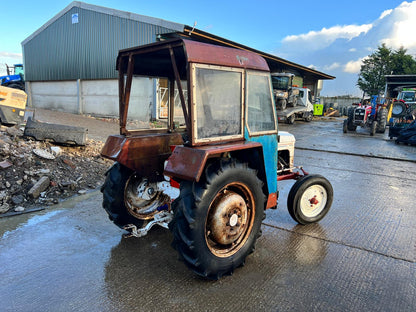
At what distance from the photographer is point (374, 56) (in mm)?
36969

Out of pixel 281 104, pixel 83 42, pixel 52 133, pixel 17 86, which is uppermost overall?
pixel 83 42

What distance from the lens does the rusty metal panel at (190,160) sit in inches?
97.2

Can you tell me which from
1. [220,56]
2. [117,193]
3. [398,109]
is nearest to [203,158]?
[220,56]

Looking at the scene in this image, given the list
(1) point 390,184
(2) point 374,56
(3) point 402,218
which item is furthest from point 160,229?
(2) point 374,56

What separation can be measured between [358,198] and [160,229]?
Result: 12.1ft

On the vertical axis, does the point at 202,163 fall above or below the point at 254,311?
above

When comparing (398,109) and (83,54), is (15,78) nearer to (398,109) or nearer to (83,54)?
(83,54)

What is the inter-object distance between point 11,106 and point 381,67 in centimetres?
3998

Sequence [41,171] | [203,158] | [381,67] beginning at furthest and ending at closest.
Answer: [381,67] < [41,171] < [203,158]

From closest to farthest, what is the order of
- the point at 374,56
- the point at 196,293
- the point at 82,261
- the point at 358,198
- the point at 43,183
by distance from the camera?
the point at 196,293
the point at 82,261
the point at 43,183
the point at 358,198
the point at 374,56

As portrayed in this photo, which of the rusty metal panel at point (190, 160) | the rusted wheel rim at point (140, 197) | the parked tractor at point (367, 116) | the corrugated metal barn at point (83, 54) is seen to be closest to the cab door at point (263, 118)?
the rusty metal panel at point (190, 160)

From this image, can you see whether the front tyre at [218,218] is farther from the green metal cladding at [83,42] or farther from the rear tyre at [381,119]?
the rear tyre at [381,119]

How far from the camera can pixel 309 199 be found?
4.16m

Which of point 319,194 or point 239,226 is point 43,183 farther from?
point 319,194
